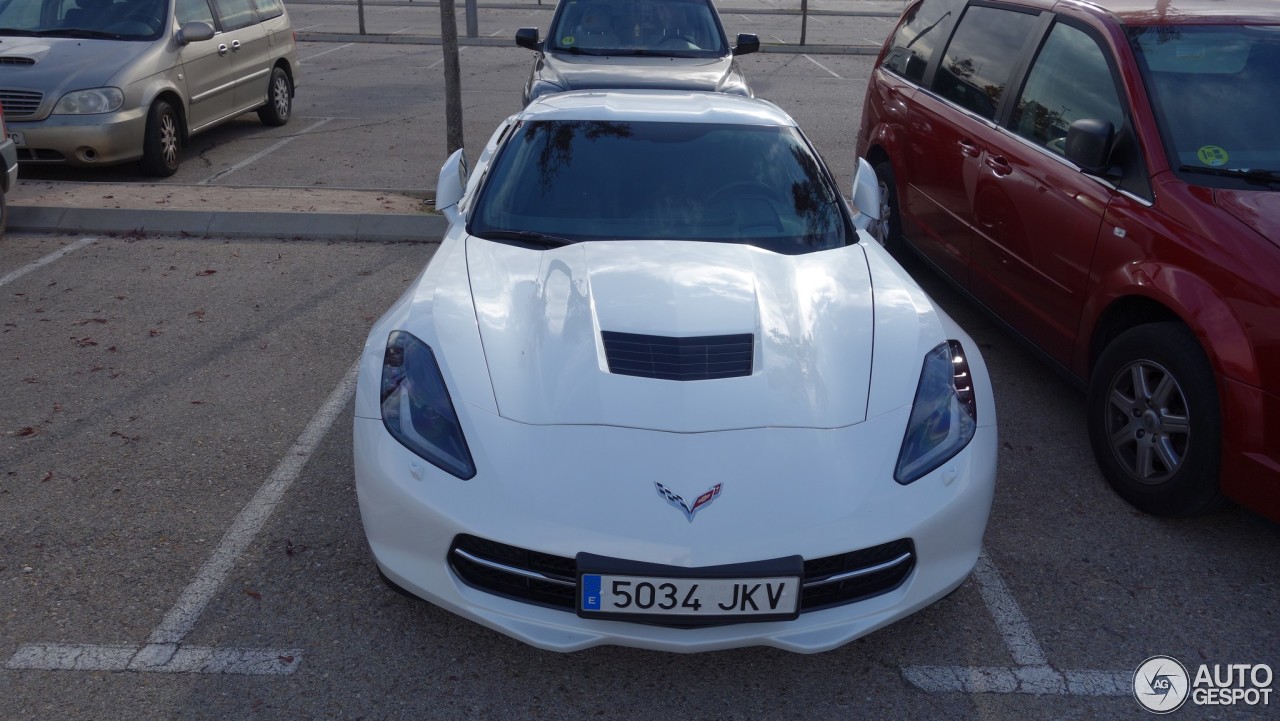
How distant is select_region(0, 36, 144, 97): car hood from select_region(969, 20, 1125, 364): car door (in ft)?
22.5

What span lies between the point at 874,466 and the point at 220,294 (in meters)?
4.56

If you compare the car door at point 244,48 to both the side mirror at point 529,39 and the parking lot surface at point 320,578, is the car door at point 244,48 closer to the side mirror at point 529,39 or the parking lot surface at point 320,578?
the side mirror at point 529,39

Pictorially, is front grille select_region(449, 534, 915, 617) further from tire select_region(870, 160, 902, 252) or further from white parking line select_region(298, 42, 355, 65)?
white parking line select_region(298, 42, 355, 65)

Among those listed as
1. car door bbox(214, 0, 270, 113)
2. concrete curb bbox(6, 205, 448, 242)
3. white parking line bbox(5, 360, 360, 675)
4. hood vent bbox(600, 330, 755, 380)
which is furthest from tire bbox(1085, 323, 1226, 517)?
car door bbox(214, 0, 270, 113)

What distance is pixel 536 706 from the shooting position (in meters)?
2.94

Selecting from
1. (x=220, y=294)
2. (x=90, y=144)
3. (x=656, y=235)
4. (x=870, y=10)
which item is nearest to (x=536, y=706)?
(x=656, y=235)

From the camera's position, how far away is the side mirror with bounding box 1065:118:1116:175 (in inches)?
166

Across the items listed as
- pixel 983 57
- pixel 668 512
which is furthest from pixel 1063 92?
pixel 668 512

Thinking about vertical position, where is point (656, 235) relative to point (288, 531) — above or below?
above

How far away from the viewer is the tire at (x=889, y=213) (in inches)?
259

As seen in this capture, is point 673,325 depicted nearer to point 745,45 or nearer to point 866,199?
point 866,199

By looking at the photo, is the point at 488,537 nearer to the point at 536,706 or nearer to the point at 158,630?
the point at 536,706

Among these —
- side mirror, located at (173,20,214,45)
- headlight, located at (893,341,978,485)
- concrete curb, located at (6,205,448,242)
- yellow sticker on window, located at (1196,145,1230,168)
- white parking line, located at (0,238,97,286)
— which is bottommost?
white parking line, located at (0,238,97,286)

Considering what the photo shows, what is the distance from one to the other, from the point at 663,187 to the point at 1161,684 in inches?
96.0
